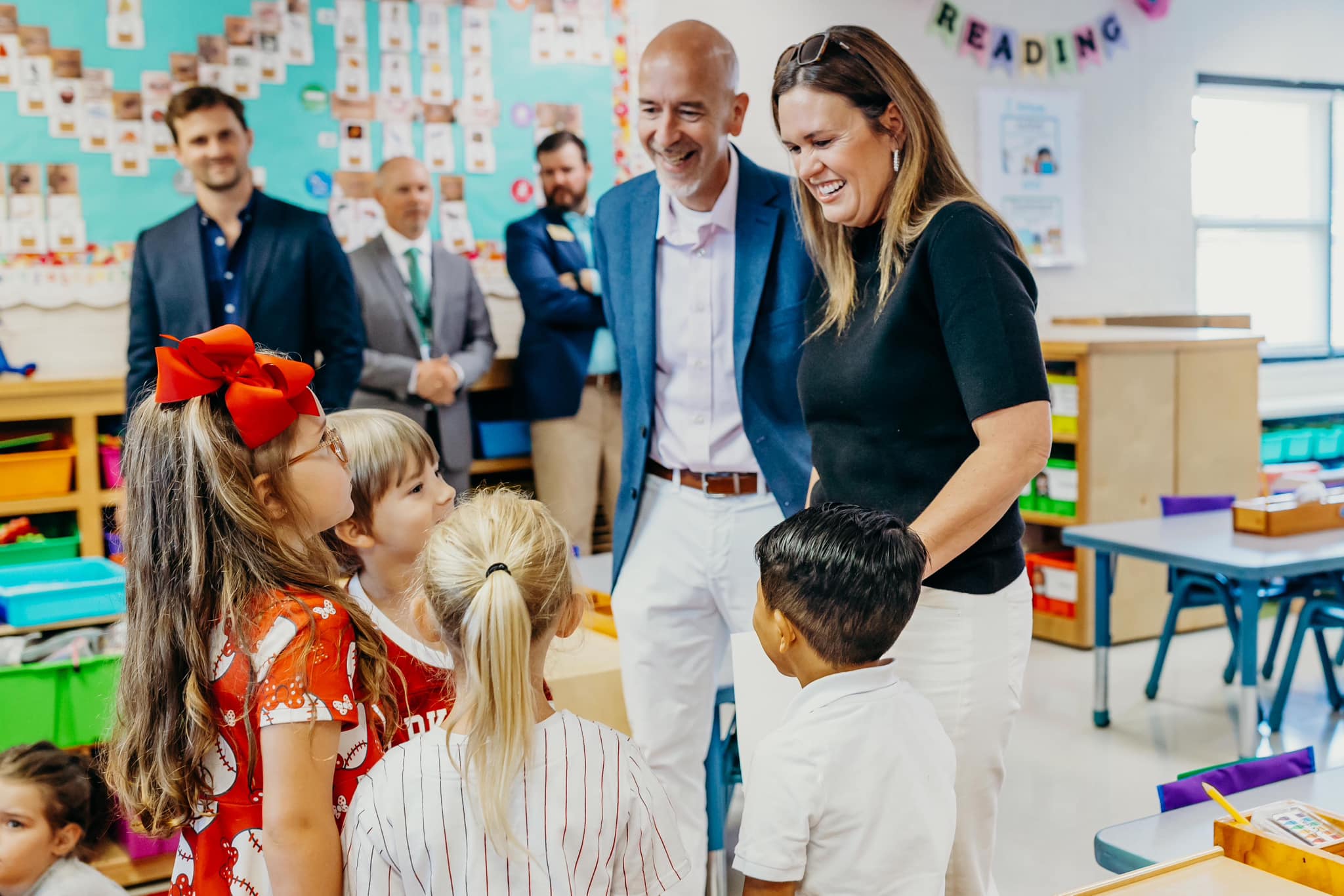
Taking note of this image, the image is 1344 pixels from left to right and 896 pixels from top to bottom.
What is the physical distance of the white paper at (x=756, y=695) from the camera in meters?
1.60

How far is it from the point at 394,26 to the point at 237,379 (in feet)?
12.0

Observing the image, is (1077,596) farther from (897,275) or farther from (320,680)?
(320,680)

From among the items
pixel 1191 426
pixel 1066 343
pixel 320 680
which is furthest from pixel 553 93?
pixel 320 680

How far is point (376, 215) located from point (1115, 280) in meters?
3.79

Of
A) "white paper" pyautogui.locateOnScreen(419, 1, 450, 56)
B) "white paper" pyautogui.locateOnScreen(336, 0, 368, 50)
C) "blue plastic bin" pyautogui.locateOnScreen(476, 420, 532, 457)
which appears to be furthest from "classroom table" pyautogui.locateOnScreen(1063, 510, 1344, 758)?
"white paper" pyautogui.locateOnScreen(336, 0, 368, 50)

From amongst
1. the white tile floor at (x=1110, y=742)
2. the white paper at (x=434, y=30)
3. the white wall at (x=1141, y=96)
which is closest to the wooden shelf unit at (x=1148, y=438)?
the white tile floor at (x=1110, y=742)

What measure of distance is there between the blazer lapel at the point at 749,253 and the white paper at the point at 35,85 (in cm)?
284

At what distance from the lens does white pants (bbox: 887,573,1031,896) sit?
5.18ft

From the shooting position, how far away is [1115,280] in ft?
21.2

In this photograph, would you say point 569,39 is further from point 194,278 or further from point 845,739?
point 845,739

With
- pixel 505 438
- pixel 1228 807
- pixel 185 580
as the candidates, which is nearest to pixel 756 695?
pixel 1228 807

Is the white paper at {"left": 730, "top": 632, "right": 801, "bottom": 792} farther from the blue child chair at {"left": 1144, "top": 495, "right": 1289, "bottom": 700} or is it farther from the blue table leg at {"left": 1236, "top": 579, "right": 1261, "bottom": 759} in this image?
the blue child chair at {"left": 1144, "top": 495, "right": 1289, "bottom": 700}

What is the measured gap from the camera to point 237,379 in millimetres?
1374

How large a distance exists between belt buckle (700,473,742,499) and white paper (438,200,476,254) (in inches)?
108
